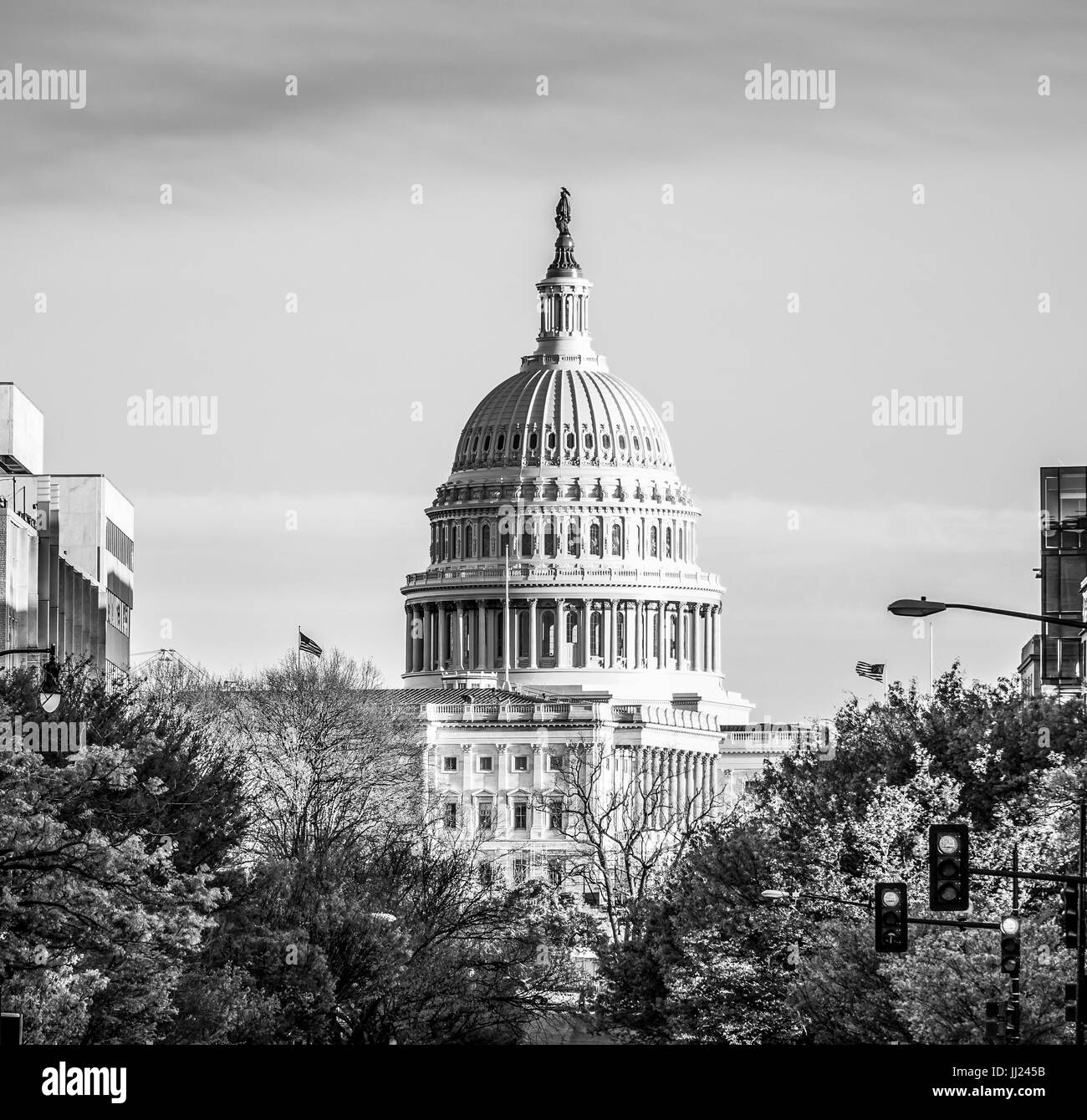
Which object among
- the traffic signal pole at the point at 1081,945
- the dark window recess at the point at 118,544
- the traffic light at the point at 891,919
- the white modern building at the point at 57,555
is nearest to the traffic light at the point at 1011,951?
the traffic signal pole at the point at 1081,945

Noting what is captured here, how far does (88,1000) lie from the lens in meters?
77.8

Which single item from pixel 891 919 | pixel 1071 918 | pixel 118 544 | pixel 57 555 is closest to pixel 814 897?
pixel 891 919

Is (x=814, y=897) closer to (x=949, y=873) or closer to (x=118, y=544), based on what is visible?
(x=949, y=873)

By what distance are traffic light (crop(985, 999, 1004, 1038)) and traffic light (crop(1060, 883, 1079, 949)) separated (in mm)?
7391

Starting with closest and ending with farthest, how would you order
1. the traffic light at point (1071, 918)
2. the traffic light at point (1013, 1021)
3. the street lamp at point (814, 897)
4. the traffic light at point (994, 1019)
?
1. the traffic light at point (1071, 918)
2. the traffic light at point (1013, 1021)
3. the traffic light at point (994, 1019)
4. the street lamp at point (814, 897)

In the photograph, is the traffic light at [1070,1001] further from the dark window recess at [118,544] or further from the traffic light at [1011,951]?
the dark window recess at [118,544]

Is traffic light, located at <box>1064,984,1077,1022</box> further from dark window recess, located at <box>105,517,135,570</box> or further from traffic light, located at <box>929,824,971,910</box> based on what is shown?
dark window recess, located at <box>105,517,135,570</box>

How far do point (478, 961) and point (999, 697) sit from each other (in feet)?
71.8

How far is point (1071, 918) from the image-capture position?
238 feet

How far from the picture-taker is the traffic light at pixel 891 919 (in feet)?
242

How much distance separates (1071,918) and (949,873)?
979 cm

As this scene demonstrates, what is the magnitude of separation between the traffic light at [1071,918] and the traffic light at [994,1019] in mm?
7391
